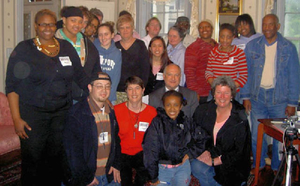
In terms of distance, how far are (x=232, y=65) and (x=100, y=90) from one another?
1661 mm

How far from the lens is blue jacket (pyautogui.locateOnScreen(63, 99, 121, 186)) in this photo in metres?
2.54

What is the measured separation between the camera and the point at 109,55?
3473 millimetres

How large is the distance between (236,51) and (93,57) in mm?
1660

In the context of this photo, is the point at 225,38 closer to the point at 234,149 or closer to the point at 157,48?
the point at 157,48

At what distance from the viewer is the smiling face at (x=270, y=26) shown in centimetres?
344

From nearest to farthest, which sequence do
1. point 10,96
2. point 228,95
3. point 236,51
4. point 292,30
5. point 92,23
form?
1. point 10,96
2. point 228,95
3. point 236,51
4. point 92,23
5. point 292,30

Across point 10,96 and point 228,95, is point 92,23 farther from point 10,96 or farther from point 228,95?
point 228,95

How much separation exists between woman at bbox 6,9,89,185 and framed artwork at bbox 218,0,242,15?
3577 mm

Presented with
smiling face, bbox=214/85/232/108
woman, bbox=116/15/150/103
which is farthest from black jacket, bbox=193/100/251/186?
woman, bbox=116/15/150/103

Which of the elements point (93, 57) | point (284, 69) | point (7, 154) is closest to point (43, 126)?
point (93, 57)

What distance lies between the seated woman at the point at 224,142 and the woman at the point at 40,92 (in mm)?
1354

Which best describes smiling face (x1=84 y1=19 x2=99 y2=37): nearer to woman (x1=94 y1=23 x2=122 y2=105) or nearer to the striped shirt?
woman (x1=94 y1=23 x2=122 y2=105)

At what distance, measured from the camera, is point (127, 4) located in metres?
6.31

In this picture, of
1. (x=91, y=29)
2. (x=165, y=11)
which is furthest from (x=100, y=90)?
(x=165, y=11)
